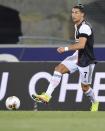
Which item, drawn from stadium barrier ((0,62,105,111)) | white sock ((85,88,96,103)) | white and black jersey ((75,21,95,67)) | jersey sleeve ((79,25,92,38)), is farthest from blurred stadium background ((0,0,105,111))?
jersey sleeve ((79,25,92,38))

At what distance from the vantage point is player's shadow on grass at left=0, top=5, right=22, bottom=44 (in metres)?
15.9

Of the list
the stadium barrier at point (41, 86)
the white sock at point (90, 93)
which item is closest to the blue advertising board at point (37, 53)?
the stadium barrier at point (41, 86)

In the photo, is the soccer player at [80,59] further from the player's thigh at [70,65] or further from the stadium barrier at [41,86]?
the stadium barrier at [41,86]

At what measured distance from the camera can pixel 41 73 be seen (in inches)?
518

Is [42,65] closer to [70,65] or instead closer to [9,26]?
[70,65]

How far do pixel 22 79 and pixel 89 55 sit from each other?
83.0 inches

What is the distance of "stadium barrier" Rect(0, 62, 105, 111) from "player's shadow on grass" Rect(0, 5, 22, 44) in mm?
2803

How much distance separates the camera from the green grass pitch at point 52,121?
28.3ft

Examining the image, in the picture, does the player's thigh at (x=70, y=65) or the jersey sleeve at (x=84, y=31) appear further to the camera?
the player's thigh at (x=70, y=65)

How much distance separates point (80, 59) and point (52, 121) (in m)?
2.58

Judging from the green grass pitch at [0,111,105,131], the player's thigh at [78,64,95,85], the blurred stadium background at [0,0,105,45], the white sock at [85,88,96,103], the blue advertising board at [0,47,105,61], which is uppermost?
the blurred stadium background at [0,0,105,45]

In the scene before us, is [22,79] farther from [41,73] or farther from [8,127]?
[8,127]

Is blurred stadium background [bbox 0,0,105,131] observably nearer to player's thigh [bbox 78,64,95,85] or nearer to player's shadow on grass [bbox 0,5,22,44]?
player's shadow on grass [bbox 0,5,22,44]

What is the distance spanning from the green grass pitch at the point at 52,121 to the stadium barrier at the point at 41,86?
3010mm
